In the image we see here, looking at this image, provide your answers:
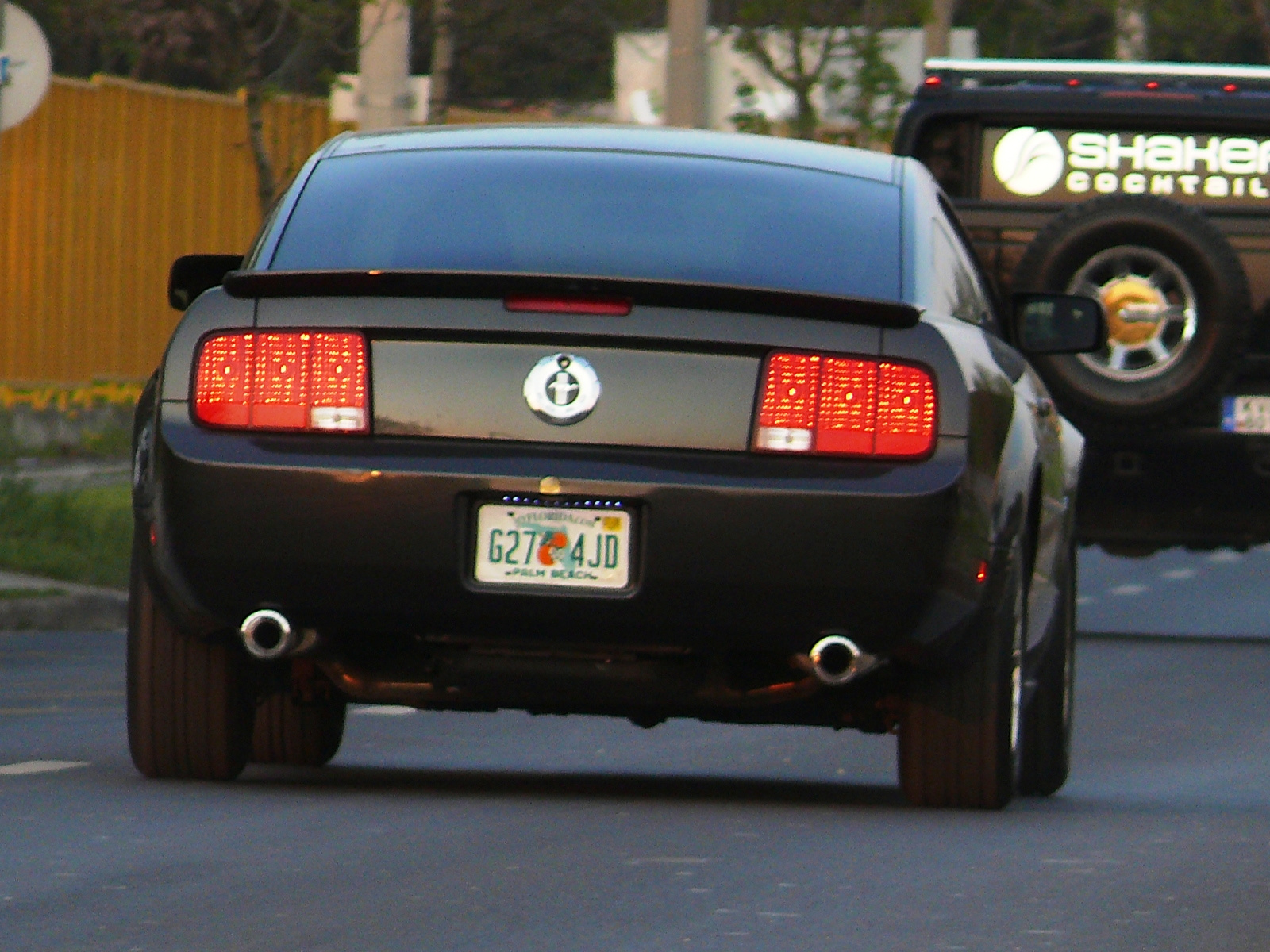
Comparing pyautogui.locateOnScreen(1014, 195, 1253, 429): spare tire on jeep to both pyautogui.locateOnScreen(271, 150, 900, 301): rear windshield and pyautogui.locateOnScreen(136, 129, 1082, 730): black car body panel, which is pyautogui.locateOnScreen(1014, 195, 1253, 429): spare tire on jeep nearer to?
pyautogui.locateOnScreen(271, 150, 900, 301): rear windshield

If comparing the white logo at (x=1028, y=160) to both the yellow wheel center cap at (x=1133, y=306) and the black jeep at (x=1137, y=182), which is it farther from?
the yellow wheel center cap at (x=1133, y=306)

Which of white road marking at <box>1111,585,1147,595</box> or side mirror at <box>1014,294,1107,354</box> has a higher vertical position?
side mirror at <box>1014,294,1107,354</box>

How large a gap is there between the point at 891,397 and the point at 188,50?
38822 mm

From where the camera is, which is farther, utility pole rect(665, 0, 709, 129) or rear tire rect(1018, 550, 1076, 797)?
utility pole rect(665, 0, 709, 129)

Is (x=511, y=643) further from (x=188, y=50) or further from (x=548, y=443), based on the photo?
(x=188, y=50)

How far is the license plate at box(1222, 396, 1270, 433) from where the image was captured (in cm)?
1587

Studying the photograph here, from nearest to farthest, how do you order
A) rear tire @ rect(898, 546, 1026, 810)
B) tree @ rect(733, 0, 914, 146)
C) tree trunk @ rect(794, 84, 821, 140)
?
rear tire @ rect(898, 546, 1026, 810) → tree @ rect(733, 0, 914, 146) → tree trunk @ rect(794, 84, 821, 140)

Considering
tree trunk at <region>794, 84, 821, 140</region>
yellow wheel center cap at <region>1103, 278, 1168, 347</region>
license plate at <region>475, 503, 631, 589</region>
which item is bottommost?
license plate at <region>475, 503, 631, 589</region>

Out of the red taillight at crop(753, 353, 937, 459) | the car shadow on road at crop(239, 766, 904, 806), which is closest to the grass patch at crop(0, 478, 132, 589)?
the car shadow on road at crop(239, 766, 904, 806)

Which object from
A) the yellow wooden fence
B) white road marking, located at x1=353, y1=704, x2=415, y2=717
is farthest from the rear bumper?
the yellow wooden fence

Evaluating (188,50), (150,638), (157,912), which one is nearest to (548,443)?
(150,638)

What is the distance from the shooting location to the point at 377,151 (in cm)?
863

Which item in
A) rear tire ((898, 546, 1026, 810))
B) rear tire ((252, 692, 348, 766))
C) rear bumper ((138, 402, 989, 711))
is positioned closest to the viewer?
rear bumper ((138, 402, 989, 711))

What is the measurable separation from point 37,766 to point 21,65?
8468 millimetres
